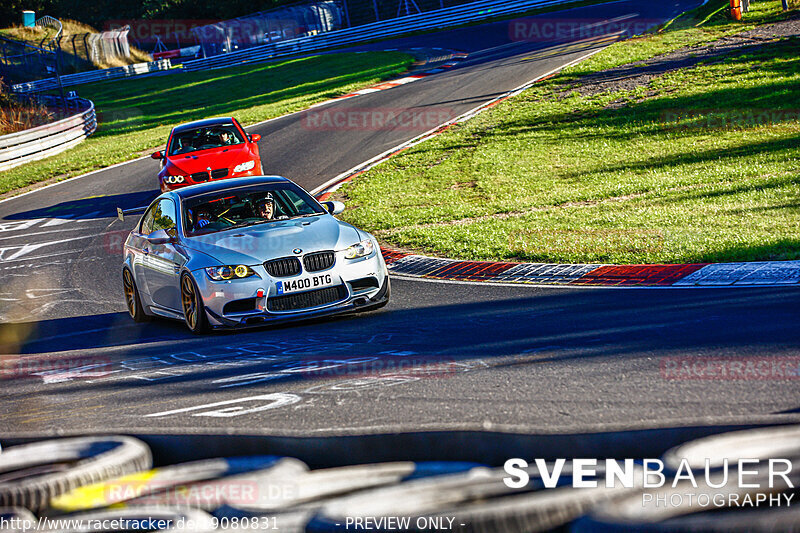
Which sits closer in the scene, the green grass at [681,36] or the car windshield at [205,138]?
the car windshield at [205,138]

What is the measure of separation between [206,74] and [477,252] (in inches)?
1715

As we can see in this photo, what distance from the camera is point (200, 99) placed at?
134 ft

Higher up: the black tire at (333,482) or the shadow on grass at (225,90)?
the shadow on grass at (225,90)

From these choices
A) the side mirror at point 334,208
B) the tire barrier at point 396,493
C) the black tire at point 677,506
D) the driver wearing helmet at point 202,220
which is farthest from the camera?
the side mirror at point 334,208

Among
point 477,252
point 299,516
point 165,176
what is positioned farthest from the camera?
point 165,176

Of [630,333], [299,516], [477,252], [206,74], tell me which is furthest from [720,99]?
[206,74]

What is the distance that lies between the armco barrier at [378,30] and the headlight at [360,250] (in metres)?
38.4

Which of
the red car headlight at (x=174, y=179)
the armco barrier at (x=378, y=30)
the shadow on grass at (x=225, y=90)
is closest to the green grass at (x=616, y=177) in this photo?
the red car headlight at (x=174, y=179)

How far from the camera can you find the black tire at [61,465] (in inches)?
154

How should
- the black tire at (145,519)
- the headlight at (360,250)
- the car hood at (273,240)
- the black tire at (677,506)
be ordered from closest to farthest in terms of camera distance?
the black tire at (677,506) < the black tire at (145,519) < the car hood at (273,240) < the headlight at (360,250)

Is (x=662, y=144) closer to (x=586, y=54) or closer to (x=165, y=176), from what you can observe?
(x=165, y=176)

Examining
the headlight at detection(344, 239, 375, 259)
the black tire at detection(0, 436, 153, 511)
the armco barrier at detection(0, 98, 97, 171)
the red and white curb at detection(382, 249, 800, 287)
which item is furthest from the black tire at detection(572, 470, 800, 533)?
the armco barrier at detection(0, 98, 97, 171)

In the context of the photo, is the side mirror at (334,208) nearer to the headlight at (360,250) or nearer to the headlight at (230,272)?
the headlight at (360,250)

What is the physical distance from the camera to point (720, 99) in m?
21.2
